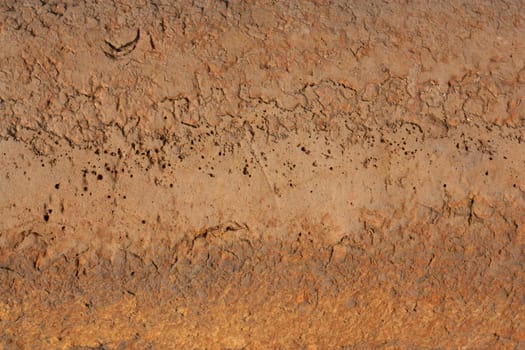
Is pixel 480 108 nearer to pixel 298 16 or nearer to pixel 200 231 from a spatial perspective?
pixel 298 16

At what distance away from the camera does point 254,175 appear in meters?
2.36

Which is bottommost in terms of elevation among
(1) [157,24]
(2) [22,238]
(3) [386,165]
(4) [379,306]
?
(4) [379,306]

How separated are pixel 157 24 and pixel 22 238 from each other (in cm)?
92

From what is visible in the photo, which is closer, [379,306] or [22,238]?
[22,238]

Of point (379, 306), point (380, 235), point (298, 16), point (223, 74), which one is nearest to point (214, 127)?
point (223, 74)

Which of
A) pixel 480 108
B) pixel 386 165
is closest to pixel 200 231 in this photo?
pixel 386 165

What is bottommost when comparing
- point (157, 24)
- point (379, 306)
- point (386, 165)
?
point (379, 306)

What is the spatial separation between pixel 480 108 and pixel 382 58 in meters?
Answer: 0.41

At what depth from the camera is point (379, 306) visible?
8.22 ft

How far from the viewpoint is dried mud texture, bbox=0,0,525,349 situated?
2.34 meters

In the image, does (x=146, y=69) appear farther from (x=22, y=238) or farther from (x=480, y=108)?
(x=480, y=108)

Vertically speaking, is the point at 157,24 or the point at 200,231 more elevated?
the point at 157,24

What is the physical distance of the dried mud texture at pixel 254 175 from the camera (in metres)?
2.34

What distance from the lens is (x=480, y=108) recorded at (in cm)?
247
